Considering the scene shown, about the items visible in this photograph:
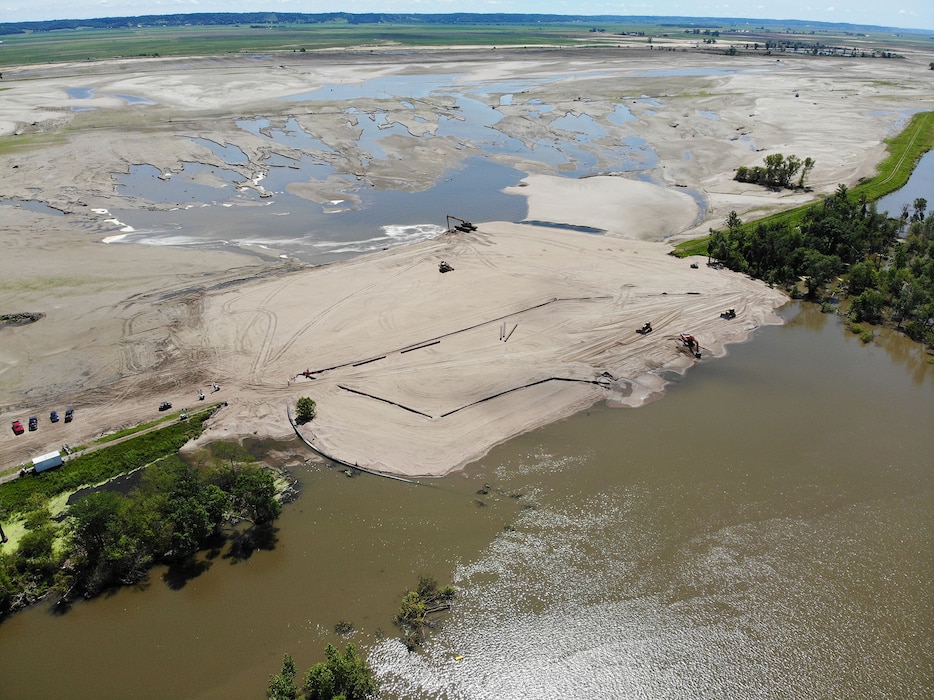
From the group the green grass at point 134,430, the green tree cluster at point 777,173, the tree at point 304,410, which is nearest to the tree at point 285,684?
the tree at point 304,410

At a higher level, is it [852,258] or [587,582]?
[852,258]

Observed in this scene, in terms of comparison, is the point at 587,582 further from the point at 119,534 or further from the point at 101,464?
the point at 101,464

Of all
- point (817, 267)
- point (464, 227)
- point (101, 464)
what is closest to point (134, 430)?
point (101, 464)

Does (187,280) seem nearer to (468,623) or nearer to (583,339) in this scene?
(583,339)

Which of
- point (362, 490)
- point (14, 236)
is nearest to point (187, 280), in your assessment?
point (14, 236)

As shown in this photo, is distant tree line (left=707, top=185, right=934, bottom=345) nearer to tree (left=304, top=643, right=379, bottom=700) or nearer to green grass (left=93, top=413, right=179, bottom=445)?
tree (left=304, top=643, right=379, bottom=700)

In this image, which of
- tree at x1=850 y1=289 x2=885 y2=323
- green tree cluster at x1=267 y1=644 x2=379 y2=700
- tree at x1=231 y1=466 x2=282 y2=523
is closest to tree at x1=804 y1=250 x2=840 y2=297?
tree at x1=850 y1=289 x2=885 y2=323

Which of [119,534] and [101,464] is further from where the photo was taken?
[101,464]
